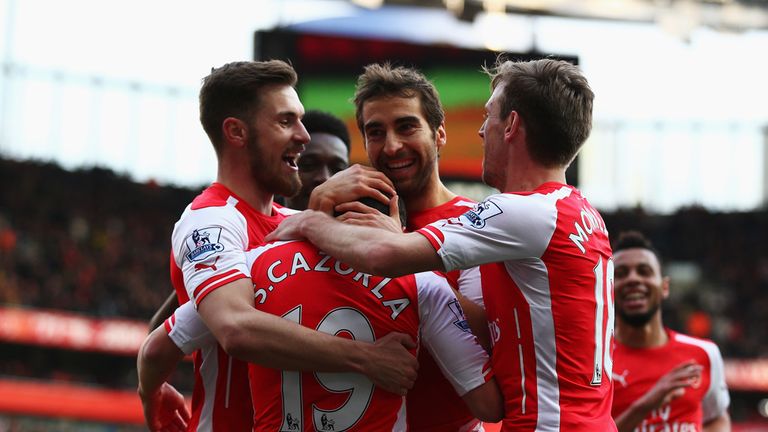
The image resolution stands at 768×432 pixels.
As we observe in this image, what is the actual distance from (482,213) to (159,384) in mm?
1769

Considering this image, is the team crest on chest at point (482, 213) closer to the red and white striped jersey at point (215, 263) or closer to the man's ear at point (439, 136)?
the red and white striped jersey at point (215, 263)

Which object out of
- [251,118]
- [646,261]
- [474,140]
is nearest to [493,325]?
[251,118]

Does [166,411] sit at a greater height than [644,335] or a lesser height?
greater

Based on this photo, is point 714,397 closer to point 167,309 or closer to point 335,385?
point 167,309

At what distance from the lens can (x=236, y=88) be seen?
15.4ft

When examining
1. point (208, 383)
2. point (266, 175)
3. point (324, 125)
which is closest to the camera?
point (208, 383)

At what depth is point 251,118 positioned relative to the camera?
468 cm

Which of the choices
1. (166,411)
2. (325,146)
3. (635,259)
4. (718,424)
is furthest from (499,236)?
(718,424)

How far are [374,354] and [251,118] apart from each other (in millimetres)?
1490

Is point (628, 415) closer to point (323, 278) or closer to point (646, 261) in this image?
point (646, 261)

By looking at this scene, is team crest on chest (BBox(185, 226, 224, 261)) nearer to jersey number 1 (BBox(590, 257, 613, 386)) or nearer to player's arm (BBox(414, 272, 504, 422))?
player's arm (BBox(414, 272, 504, 422))

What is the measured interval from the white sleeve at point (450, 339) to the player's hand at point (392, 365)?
0.35 ft

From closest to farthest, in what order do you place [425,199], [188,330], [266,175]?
[188,330]
[266,175]
[425,199]

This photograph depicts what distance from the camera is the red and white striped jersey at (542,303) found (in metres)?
3.65
